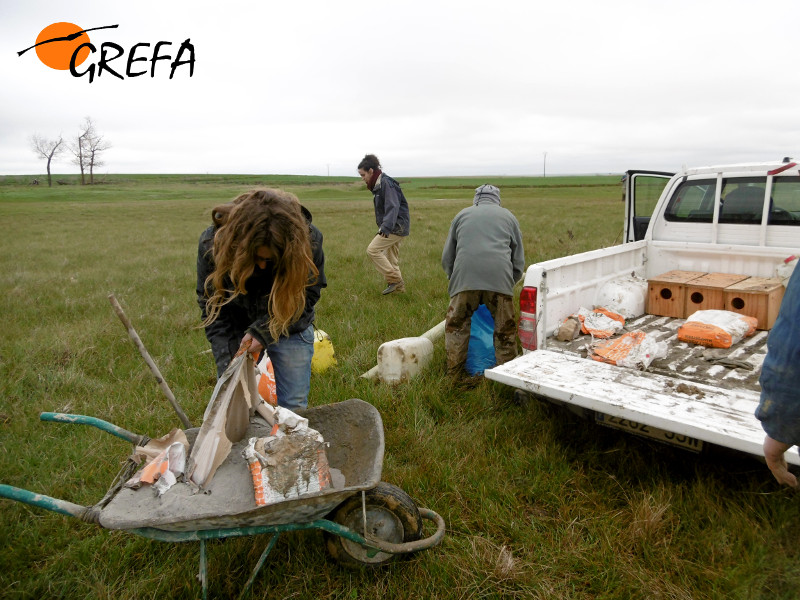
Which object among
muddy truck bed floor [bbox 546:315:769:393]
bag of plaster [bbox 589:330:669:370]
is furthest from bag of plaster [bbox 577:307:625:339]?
bag of plaster [bbox 589:330:669:370]

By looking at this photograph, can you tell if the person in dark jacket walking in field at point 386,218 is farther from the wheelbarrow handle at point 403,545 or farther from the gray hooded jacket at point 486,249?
the wheelbarrow handle at point 403,545

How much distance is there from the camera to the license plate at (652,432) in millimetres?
3178

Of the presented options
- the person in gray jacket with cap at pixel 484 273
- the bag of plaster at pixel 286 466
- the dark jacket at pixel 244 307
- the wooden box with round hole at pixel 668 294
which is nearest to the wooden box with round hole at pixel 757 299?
the wooden box with round hole at pixel 668 294

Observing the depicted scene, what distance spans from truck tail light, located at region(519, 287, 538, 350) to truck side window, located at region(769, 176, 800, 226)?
2859mm

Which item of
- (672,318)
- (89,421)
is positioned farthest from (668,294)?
(89,421)

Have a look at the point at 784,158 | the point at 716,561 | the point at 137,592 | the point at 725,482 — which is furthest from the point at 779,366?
the point at 784,158

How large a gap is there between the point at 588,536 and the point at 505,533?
1.49 feet

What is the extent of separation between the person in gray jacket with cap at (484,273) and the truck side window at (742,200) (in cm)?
226

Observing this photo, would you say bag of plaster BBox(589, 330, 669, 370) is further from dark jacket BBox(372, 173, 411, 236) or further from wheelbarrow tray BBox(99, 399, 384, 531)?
dark jacket BBox(372, 173, 411, 236)

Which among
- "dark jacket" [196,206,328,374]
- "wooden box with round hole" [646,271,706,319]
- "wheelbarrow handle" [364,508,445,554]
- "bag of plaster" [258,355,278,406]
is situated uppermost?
"dark jacket" [196,206,328,374]

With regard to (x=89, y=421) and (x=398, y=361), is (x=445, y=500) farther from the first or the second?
(x=89, y=421)

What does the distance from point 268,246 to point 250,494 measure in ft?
4.12

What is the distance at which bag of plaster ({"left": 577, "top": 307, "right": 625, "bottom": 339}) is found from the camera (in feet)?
15.1

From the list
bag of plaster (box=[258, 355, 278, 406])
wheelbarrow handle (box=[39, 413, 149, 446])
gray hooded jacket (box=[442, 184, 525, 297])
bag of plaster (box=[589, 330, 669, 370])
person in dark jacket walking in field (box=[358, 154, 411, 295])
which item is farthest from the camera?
person in dark jacket walking in field (box=[358, 154, 411, 295])
